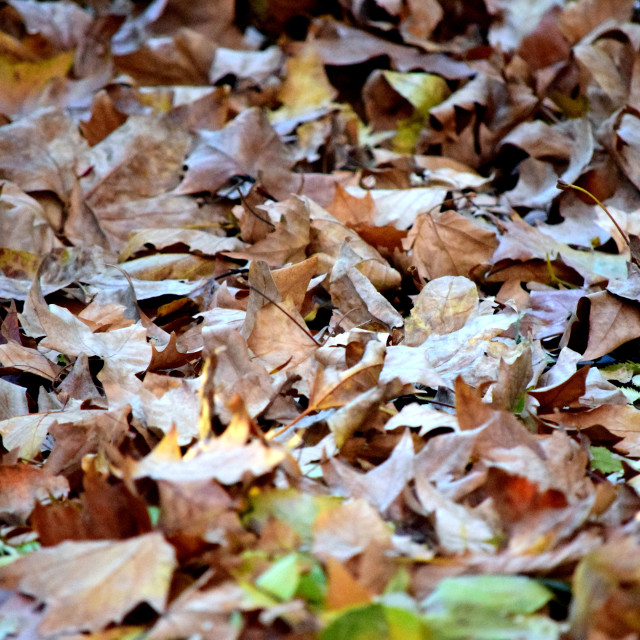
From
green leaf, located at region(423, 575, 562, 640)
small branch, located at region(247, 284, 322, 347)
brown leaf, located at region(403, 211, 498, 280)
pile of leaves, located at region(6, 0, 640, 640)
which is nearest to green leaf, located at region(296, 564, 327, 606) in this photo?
pile of leaves, located at region(6, 0, 640, 640)

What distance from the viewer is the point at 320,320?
159cm

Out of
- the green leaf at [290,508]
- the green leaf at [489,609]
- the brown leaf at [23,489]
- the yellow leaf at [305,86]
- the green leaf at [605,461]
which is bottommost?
the green leaf at [605,461]

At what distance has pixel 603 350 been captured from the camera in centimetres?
139

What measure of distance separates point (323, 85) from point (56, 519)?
1.86 meters

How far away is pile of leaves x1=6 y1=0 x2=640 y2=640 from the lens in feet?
2.87

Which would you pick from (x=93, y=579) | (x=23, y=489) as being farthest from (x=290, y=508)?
(x=23, y=489)

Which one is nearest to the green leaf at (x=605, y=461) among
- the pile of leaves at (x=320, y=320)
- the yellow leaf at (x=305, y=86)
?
the pile of leaves at (x=320, y=320)

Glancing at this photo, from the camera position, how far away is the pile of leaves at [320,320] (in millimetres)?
875

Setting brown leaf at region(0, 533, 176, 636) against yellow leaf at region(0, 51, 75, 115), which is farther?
yellow leaf at region(0, 51, 75, 115)

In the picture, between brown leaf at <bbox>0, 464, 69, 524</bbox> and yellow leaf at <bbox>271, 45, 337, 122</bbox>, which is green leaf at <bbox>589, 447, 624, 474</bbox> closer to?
brown leaf at <bbox>0, 464, 69, 524</bbox>

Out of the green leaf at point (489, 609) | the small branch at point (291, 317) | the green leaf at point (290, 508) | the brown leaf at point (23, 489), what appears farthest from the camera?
the small branch at point (291, 317)

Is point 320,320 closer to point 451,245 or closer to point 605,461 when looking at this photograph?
point 451,245

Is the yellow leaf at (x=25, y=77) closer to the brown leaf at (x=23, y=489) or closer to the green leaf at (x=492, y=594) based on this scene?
the brown leaf at (x=23, y=489)

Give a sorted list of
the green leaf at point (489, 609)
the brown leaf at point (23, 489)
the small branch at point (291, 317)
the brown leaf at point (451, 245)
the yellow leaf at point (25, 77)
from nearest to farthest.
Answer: the green leaf at point (489, 609) < the brown leaf at point (23, 489) < the small branch at point (291, 317) < the brown leaf at point (451, 245) < the yellow leaf at point (25, 77)
